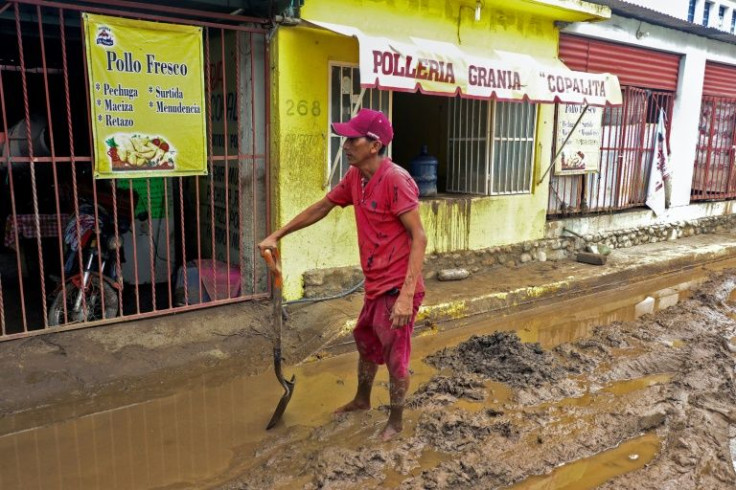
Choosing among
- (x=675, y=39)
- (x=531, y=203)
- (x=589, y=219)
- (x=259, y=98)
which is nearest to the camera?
(x=259, y=98)

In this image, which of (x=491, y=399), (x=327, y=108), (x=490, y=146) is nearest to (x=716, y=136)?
(x=490, y=146)

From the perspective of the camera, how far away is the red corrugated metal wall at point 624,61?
8.12 metres

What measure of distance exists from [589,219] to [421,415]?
5.98m

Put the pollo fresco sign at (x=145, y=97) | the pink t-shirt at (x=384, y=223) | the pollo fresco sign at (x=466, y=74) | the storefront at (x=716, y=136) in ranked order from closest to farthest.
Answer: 1. the pink t-shirt at (x=384, y=223)
2. the pollo fresco sign at (x=145, y=97)
3. the pollo fresco sign at (x=466, y=74)
4. the storefront at (x=716, y=136)

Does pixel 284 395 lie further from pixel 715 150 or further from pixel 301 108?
pixel 715 150

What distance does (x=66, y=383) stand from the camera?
4.14m

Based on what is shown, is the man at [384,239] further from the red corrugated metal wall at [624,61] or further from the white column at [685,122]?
the white column at [685,122]

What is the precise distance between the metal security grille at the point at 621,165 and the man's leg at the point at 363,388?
212 inches

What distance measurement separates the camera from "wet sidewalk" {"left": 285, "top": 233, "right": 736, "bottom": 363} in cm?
525

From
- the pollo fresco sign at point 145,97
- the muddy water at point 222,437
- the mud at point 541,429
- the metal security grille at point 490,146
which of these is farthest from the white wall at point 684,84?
the pollo fresco sign at point 145,97

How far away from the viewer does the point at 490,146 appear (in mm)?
7297

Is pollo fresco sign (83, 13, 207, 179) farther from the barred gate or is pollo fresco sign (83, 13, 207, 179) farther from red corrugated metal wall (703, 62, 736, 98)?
red corrugated metal wall (703, 62, 736, 98)

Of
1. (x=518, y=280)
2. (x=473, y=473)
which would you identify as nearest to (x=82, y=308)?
(x=473, y=473)

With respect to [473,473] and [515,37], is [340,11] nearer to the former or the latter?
[515,37]
